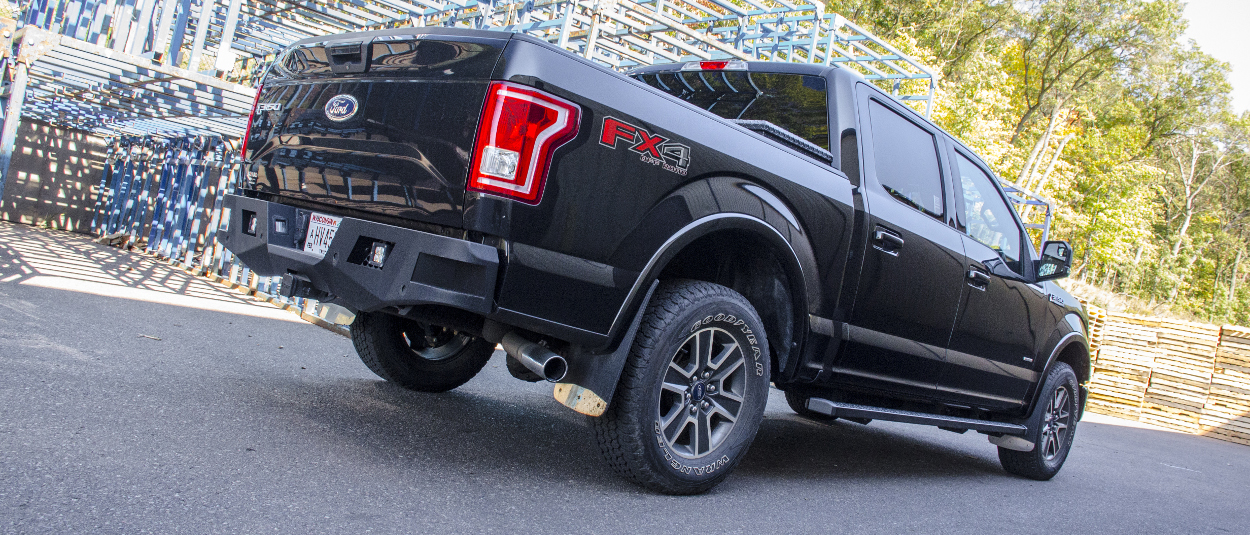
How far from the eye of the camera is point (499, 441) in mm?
3941

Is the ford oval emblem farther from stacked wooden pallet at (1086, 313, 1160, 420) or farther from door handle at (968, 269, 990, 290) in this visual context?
stacked wooden pallet at (1086, 313, 1160, 420)

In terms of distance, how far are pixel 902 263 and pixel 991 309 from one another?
1.09 m

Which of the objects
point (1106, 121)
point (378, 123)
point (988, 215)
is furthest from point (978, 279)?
point (1106, 121)

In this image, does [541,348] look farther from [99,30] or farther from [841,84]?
[99,30]

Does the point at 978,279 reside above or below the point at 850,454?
above

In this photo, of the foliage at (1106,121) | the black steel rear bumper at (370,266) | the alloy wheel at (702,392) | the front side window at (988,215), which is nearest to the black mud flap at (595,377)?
the alloy wheel at (702,392)

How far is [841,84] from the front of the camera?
4.11 m

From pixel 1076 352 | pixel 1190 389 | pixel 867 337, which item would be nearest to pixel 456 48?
pixel 867 337

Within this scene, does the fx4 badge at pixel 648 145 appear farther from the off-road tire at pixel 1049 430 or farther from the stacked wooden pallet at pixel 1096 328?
the stacked wooden pallet at pixel 1096 328

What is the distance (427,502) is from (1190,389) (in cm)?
1560

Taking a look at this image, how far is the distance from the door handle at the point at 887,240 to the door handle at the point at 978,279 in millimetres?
796

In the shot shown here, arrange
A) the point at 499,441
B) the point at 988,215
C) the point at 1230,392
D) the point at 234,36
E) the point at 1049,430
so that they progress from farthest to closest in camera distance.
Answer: the point at 1230,392 < the point at 234,36 < the point at 1049,430 < the point at 988,215 < the point at 499,441

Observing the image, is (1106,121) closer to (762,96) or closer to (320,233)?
(762,96)

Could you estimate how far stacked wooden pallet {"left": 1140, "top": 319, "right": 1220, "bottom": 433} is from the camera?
47.9 ft
